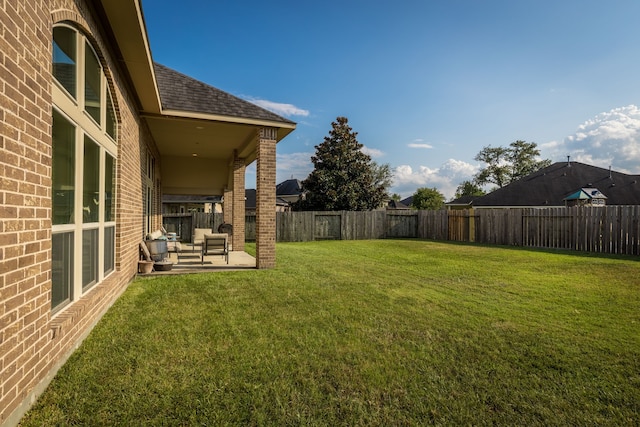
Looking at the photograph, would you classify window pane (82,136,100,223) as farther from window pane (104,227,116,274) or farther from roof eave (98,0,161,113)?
roof eave (98,0,161,113)

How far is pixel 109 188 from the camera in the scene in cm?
490

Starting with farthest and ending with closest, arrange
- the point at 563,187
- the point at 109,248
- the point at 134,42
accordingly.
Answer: the point at 563,187 → the point at 109,248 → the point at 134,42

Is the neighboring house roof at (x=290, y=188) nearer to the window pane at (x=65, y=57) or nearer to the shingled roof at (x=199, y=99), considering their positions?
the shingled roof at (x=199, y=99)

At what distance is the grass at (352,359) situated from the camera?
2373mm

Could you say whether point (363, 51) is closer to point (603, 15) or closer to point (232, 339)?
point (603, 15)

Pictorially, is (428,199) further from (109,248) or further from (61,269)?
(61,269)

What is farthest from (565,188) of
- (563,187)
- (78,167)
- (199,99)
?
(78,167)

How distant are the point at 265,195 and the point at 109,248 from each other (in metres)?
3.72

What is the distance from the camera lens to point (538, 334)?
13.1 ft

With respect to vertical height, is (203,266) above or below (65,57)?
below

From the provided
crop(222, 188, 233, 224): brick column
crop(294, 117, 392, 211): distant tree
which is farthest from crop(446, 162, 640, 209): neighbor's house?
crop(222, 188, 233, 224): brick column

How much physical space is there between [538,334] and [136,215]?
7.18 metres

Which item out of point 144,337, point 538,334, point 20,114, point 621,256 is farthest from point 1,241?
point 621,256

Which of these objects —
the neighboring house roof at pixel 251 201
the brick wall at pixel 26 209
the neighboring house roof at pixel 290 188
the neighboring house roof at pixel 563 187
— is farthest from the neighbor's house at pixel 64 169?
the neighboring house roof at pixel 290 188
